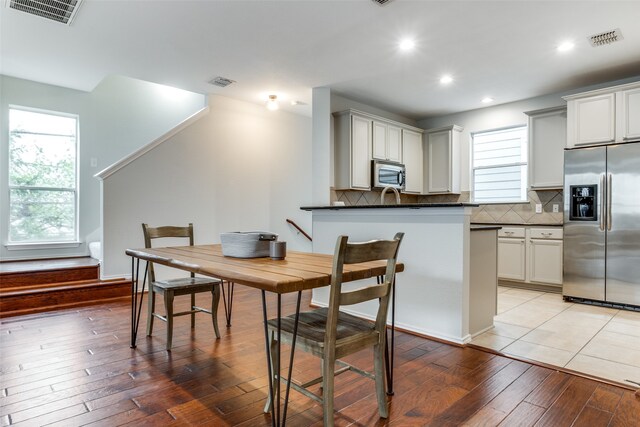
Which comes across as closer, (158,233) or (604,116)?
(158,233)

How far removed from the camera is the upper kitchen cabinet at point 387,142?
5301 millimetres

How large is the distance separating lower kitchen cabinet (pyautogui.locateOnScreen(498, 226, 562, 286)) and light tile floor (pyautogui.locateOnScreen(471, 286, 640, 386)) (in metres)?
0.53

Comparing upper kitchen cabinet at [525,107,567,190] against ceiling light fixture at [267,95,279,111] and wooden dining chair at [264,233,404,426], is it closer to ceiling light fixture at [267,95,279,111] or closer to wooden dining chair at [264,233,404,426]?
ceiling light fixture at [267,95,279,111]

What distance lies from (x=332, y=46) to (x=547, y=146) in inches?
130

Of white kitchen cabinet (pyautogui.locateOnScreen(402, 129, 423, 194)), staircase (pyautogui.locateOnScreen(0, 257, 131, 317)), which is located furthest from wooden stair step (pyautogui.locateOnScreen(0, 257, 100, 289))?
white kitchen cabinet (pyautogui.locateOnScreen(402, 129, 423, 194))

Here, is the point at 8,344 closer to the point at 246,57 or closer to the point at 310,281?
the point at 310,281

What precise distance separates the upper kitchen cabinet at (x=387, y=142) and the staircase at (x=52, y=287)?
12.1 ft

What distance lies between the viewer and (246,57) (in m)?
3.85

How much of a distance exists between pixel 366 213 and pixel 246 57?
206cm

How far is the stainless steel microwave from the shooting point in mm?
5191

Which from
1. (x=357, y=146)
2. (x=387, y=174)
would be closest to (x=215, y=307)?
(x=357, y=146)

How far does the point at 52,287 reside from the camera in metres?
3.96

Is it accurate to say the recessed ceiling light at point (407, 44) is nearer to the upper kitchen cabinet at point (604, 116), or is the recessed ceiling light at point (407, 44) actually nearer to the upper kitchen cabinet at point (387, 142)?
the upper kitchen cabinet at point (387, 142)

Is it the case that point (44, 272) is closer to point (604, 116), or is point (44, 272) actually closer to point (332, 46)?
point (332, 46)
